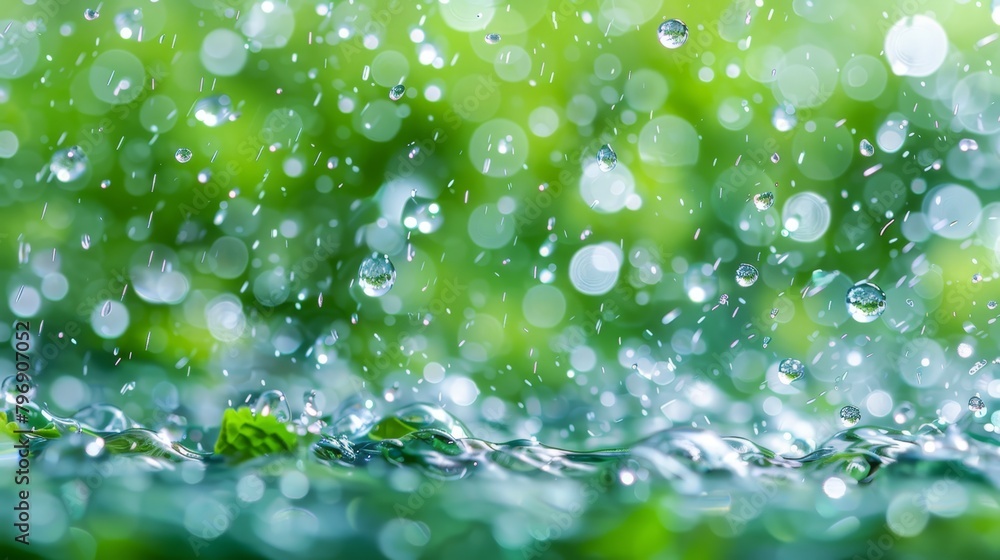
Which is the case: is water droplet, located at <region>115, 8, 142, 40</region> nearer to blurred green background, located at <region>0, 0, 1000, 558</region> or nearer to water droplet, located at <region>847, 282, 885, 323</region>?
blurred green background, located at <region>0, 0, 1000, 558</region>

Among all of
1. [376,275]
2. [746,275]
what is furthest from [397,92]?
[746,275]

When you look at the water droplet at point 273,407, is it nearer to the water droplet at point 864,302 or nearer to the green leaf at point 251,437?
the green leaf at point 251,437

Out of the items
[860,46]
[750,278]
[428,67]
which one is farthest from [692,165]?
[428,67]

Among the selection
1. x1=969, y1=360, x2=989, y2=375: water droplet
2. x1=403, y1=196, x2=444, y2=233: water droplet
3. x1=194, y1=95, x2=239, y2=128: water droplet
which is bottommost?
x1=969, y1=360, x2=989, y2=375: water droplet

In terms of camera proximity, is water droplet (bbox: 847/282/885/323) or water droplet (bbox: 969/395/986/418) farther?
water droplet (bbox: 847/282/885/323)

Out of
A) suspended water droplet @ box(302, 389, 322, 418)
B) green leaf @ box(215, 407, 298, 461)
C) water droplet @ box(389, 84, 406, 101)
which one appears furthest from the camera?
water droplet @ box(389, 84, 406, 101)

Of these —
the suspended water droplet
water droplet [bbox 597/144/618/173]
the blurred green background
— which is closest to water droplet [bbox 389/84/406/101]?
the blurred green background

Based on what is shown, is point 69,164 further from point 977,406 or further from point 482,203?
point 977,406
